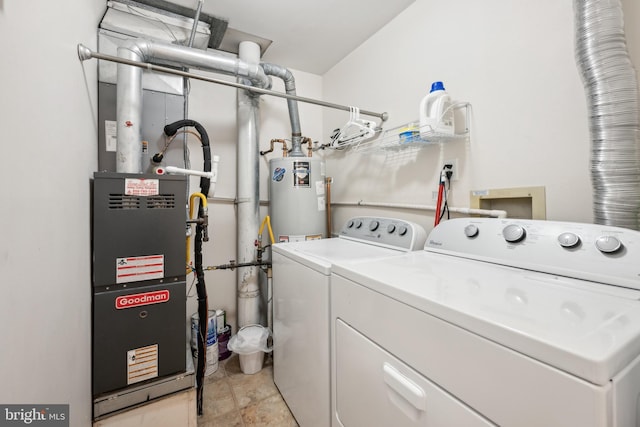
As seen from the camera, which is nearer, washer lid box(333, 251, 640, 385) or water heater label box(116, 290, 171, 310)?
washer lid box(333, 251, 640, 385)

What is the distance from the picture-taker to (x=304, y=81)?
103 inches

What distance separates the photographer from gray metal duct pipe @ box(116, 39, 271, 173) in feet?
4.57

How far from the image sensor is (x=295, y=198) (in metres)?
2.03

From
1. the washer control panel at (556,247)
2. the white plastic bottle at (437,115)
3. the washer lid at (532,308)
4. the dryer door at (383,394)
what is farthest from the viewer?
the white plastic bottle at (437,115)

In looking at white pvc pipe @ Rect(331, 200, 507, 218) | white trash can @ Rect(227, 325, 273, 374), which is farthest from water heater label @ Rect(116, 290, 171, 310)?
white pvc pipe @ Rect(331, 200, 507, 218)

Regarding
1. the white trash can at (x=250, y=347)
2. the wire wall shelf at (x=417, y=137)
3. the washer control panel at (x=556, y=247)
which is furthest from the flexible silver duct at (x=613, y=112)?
the white trash can at (x=250, y=347)

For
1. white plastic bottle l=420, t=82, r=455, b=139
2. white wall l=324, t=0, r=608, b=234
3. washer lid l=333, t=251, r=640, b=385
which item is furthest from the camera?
white plastic bottle l=420, t=82, r=455, b=139

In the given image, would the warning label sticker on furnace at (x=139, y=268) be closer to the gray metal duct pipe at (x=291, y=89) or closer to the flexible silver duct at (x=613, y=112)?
the gray metal duct pipe at (x=291, y=89)

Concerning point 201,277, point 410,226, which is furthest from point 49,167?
point 410,226

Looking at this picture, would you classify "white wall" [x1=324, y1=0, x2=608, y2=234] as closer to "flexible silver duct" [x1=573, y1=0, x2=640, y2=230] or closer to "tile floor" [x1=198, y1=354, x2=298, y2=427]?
"flexible silver duct" [x1=573, y1=0, x2=640, y2=230]

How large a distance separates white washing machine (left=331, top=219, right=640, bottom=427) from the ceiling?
1.64 metres

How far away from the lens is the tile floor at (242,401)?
4.74ft

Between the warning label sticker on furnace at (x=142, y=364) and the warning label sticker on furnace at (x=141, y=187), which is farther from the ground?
the warning label sticker on furnace at (x=141, y=187)

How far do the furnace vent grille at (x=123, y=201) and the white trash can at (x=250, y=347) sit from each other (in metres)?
1.18
